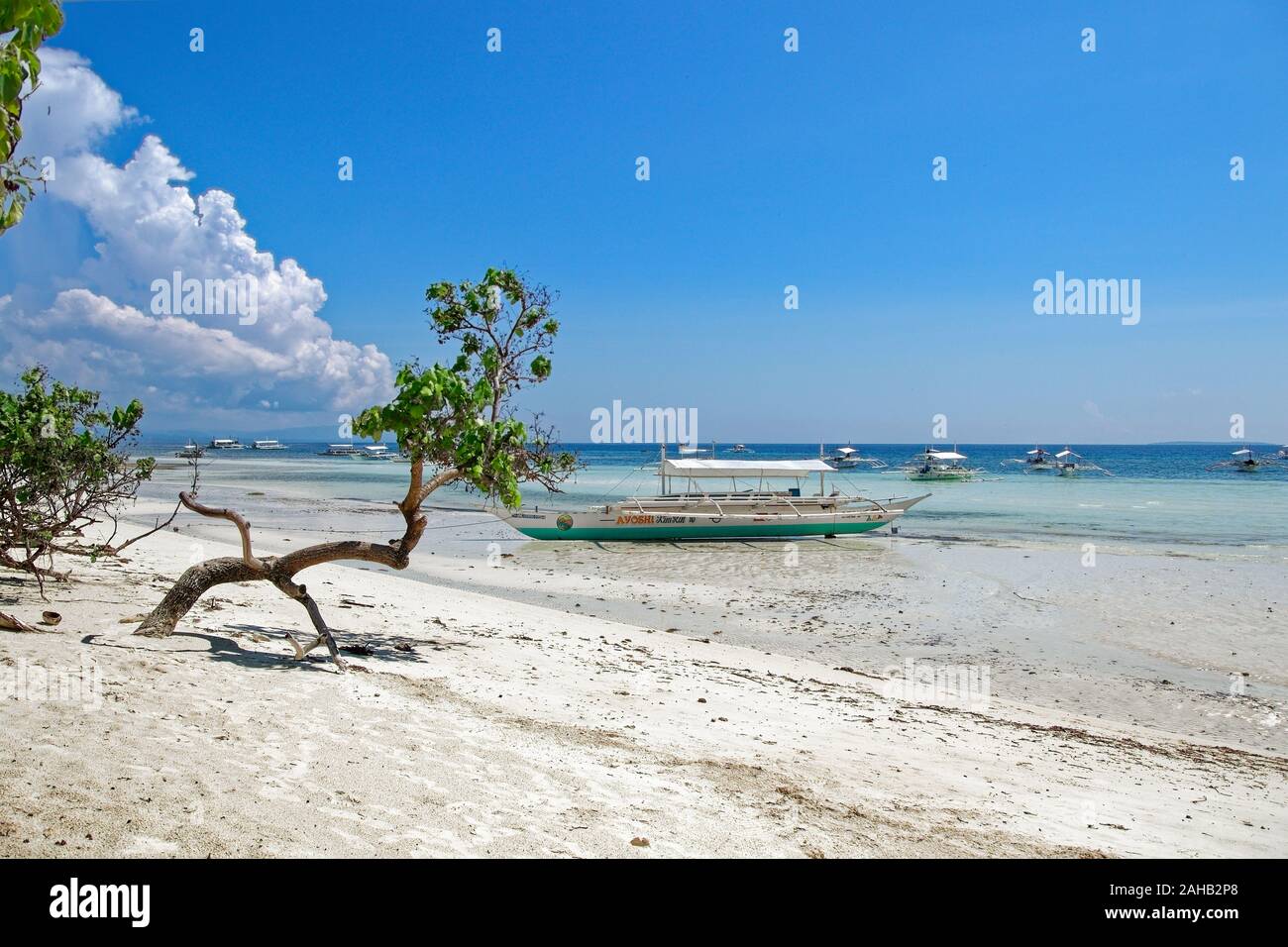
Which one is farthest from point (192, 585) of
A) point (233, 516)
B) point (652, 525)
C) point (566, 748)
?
point (652, 525)

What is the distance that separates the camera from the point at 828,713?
8438 millimetres

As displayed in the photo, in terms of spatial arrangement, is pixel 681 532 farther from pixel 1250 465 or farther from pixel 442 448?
pixel 1250 465

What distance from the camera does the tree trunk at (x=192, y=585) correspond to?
332 inches

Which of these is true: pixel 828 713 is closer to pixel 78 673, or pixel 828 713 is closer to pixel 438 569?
pixel 78 673

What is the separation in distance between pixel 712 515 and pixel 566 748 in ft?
73.8

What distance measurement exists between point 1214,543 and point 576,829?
31.6m

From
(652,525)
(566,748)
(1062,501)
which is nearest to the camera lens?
(566,748)

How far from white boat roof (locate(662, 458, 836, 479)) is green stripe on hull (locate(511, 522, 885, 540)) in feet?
8.17

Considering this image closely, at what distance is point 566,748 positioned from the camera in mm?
6309

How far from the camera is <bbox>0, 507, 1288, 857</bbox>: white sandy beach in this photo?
4527 millimetres

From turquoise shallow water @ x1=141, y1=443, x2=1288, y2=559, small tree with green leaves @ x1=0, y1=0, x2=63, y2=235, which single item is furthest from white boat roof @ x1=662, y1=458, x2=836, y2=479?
small tree with green leaves @ x1=0, y1=0, x2=63, y2=235

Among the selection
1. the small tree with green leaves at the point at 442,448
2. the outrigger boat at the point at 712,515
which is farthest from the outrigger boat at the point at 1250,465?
the small tree with green leaves at the point at 442,448
